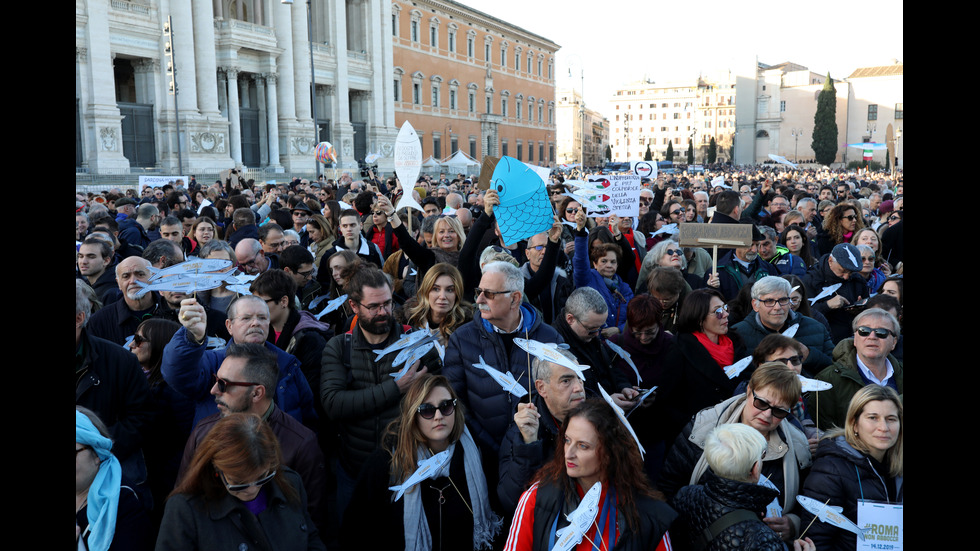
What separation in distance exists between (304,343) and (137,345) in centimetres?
90

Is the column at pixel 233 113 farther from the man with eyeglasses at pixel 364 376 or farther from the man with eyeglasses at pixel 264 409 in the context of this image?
the man with eyeglasses at pixel 264 409

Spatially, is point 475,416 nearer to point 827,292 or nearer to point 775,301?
point 775,301

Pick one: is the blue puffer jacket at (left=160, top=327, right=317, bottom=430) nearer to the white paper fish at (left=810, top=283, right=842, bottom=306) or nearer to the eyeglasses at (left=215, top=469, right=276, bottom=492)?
the eyeglasses at (left=215, top=469, right=276, bottom=492)

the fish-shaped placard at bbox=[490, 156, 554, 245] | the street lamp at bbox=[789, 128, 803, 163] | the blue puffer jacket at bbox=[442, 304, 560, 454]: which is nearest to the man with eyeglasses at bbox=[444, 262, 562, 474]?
the blue puffer jacket at bbox=[442, 304, 560, 454]

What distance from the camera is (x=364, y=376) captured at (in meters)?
3.68

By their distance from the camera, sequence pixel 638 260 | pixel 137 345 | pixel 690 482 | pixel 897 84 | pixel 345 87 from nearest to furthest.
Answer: pixel 690 482 → pixel 137 345 → pixel 638 260 → pixel 345 87 → pixel 897 84

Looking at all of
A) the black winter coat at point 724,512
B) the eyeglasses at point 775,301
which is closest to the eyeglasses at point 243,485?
the black winter coat at point 724,512

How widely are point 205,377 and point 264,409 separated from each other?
0.52 m

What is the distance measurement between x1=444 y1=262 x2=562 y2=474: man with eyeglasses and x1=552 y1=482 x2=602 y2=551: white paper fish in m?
1.02

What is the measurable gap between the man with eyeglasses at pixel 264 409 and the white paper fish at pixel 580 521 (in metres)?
1.22

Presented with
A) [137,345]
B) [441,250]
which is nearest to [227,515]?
[137,345]

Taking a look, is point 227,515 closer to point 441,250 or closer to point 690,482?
point 690,482
